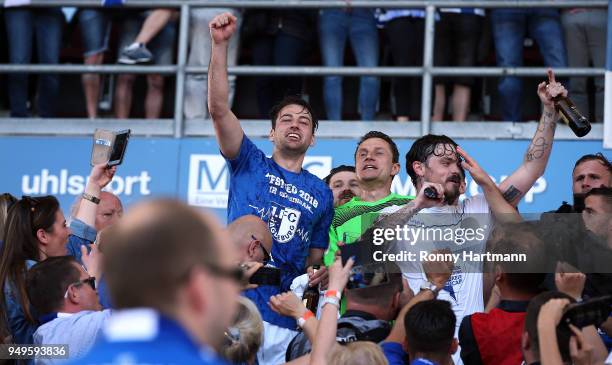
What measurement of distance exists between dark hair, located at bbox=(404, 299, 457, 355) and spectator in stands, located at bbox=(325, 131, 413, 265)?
1497 millimetres

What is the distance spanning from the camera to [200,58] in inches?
363

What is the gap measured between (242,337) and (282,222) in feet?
4.27

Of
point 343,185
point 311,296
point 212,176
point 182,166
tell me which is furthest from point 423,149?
point 182,166

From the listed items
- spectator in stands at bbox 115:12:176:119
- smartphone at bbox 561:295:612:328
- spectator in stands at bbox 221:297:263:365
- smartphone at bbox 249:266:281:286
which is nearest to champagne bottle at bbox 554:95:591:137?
smartphone at bbox 561:295:612:328

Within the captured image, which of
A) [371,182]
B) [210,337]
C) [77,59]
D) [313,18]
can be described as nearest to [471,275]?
[371,182]

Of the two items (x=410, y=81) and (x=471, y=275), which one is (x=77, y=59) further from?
(x=471, y=275)

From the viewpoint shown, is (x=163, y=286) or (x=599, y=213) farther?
(x=599, y=213)

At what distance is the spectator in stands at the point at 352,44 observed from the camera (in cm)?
902

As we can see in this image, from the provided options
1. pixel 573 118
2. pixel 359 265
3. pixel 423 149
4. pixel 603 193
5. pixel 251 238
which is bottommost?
pixel 359 265

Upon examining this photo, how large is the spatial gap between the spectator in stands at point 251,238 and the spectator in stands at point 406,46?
4011 millimetres

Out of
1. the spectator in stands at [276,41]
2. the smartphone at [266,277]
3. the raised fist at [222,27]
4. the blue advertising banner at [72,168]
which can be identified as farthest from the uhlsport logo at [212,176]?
the smartphone at [266,277]

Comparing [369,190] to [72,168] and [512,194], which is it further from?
[72,168]

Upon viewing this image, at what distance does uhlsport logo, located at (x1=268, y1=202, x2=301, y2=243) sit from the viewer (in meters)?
5.85

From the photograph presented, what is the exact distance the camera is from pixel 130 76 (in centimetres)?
952
